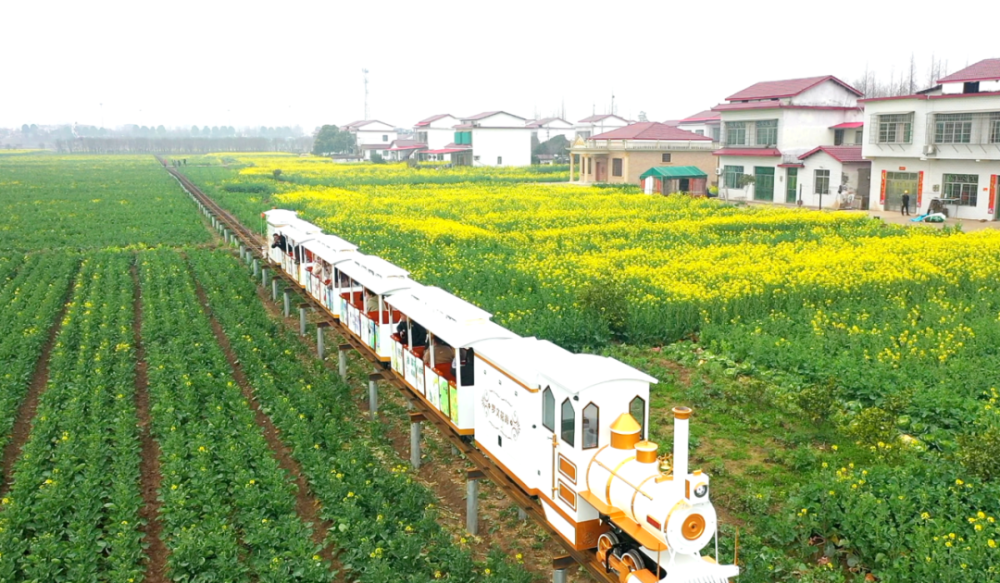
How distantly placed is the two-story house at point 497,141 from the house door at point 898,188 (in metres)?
59.9

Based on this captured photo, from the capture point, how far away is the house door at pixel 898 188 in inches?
1777

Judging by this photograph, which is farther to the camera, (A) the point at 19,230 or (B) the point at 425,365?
(A) the point at 19,230

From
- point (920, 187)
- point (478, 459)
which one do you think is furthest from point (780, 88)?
point (478, 459)

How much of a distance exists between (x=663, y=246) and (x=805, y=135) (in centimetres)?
2796

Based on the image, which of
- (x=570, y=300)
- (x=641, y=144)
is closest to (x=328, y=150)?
(x=641, y=144)

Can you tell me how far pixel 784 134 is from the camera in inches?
2133

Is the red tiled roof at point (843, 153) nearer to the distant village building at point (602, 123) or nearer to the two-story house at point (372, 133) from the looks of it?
the distant village building at point (602, 123)

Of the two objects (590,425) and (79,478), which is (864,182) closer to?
Answer: (590,425)

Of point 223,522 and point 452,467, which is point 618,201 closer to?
point 452,467

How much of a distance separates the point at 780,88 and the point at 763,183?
6423mm

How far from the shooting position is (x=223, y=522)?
35.2 feet

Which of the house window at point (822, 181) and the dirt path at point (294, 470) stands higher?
the house window at point (822, 181)

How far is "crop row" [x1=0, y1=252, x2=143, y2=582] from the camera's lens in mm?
9883

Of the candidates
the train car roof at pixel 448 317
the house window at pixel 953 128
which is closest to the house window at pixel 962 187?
the house window at pixel 953 128
